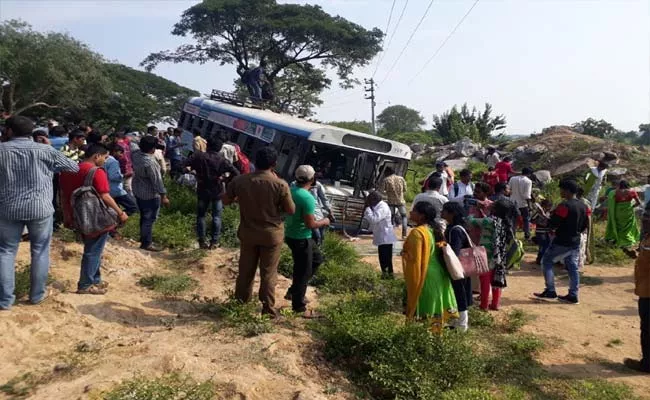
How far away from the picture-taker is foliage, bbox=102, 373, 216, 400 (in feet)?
10.7

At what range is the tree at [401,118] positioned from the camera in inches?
2579

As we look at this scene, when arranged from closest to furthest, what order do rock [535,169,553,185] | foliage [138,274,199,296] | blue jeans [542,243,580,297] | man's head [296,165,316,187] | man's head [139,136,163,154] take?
1. man's head [296,165,316,187]
2. foliage [138,274,199,296]
3. blue jeans [542,243,580,297]
4. man's head [139,136,163,154]
5. rock [535,169,553,185]

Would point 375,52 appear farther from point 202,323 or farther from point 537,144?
→ point 202,323

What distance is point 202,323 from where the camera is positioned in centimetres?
494

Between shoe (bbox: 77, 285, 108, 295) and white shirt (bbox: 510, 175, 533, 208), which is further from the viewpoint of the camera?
white shirt (bbox: 510, 175, 533, 208)

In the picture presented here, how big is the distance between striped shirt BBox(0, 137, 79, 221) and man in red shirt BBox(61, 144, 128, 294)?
1.72 ft

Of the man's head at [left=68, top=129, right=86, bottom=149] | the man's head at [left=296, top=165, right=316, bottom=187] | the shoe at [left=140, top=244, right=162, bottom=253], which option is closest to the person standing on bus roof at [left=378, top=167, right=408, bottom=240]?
the shoe at [left=140, top=244, right=162, bottom=253]

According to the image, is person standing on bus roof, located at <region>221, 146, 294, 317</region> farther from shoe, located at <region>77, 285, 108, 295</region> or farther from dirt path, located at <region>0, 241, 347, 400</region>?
shoe, located at <region>77, 285, 108, 295</region>

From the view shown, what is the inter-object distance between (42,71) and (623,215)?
28.7 metres

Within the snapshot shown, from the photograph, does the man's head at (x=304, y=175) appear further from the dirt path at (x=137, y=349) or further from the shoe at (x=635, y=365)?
the shoe at (x=635, y=365)

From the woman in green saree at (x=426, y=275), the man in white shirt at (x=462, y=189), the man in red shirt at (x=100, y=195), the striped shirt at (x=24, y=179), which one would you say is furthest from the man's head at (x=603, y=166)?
the striped shirt at (x=24, y=179)

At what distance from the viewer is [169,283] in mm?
6156

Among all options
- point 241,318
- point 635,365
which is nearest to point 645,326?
point 635,365

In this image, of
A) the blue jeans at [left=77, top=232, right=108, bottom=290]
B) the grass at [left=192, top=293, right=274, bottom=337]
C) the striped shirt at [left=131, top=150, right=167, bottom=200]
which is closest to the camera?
the grass at [left=192, top=293, right=274, bottom=337]
